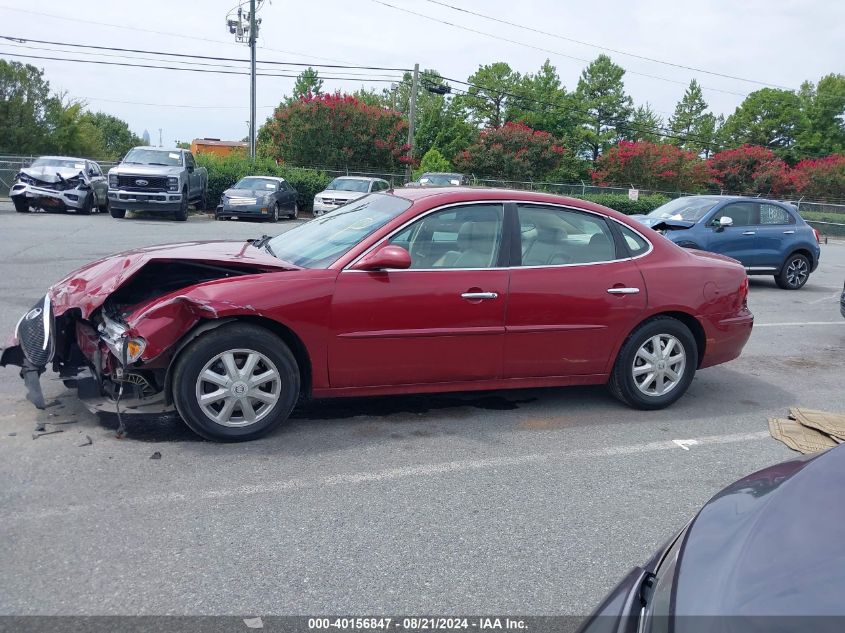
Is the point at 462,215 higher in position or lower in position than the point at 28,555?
higher

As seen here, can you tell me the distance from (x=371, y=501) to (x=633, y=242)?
117 inches

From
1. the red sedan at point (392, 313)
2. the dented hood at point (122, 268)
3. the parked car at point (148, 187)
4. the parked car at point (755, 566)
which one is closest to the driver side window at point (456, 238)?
the red sedan at point (392, 313)

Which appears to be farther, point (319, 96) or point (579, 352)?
point (319, 96)

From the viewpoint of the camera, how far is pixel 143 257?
5.14 meters

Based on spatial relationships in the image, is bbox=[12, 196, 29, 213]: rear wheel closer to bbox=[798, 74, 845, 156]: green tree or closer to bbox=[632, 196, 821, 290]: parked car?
bbox=[632, 196, 821, 290]: parked car

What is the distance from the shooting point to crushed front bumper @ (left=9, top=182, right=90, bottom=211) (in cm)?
2155

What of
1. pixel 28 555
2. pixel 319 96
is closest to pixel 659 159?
pixel 319 96

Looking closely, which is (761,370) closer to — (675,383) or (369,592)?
(675,383)

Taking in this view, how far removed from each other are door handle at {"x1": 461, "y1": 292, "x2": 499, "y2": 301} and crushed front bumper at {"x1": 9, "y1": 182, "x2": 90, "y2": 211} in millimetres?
19611

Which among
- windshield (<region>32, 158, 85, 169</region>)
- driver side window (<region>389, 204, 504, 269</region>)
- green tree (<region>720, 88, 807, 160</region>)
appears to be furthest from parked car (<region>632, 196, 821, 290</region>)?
green tree (<region>720, 88, 807, 160</region>)

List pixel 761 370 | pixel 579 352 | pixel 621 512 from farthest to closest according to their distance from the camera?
pixel 761 370
pixel 579 352
pixel 621 512

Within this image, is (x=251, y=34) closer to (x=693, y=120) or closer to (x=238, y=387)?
(x=238, y=387)

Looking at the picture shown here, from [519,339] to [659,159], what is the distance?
1550 inches

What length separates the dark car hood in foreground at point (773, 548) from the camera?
152 cm
